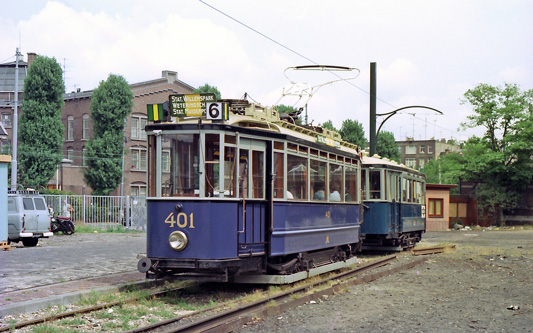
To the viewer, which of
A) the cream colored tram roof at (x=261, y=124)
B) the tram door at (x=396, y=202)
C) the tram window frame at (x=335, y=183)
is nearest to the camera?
the cream colored tram roof at (x=261, y=124)

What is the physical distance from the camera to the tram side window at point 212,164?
9930mm

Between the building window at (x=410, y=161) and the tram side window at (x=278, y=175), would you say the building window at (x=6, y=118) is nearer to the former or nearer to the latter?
the tram side window at (x=278, y=175)

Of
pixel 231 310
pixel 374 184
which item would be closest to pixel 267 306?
pixel 231 310

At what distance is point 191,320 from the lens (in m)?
8.40

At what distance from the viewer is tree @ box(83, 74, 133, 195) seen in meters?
44.7

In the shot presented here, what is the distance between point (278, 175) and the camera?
11.0 metres

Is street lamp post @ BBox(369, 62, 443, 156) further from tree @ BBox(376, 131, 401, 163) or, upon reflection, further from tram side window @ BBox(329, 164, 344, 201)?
tree @ BBox(376, 131, 401, 163)

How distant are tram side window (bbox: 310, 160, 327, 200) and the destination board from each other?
291 centimetres

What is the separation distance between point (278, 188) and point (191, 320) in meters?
3.27

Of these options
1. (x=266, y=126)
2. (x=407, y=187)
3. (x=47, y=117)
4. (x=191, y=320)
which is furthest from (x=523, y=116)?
(x=191, y=320)

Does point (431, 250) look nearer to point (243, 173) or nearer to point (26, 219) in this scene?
point (243, 173)

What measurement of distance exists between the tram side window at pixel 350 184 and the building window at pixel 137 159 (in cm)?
3952

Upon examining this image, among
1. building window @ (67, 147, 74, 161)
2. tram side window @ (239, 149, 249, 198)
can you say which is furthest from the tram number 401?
building window @ (67, 147, 74, 161)

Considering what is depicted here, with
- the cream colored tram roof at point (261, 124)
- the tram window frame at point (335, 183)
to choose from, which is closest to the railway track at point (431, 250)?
the tram window frame at point (335, 183)
